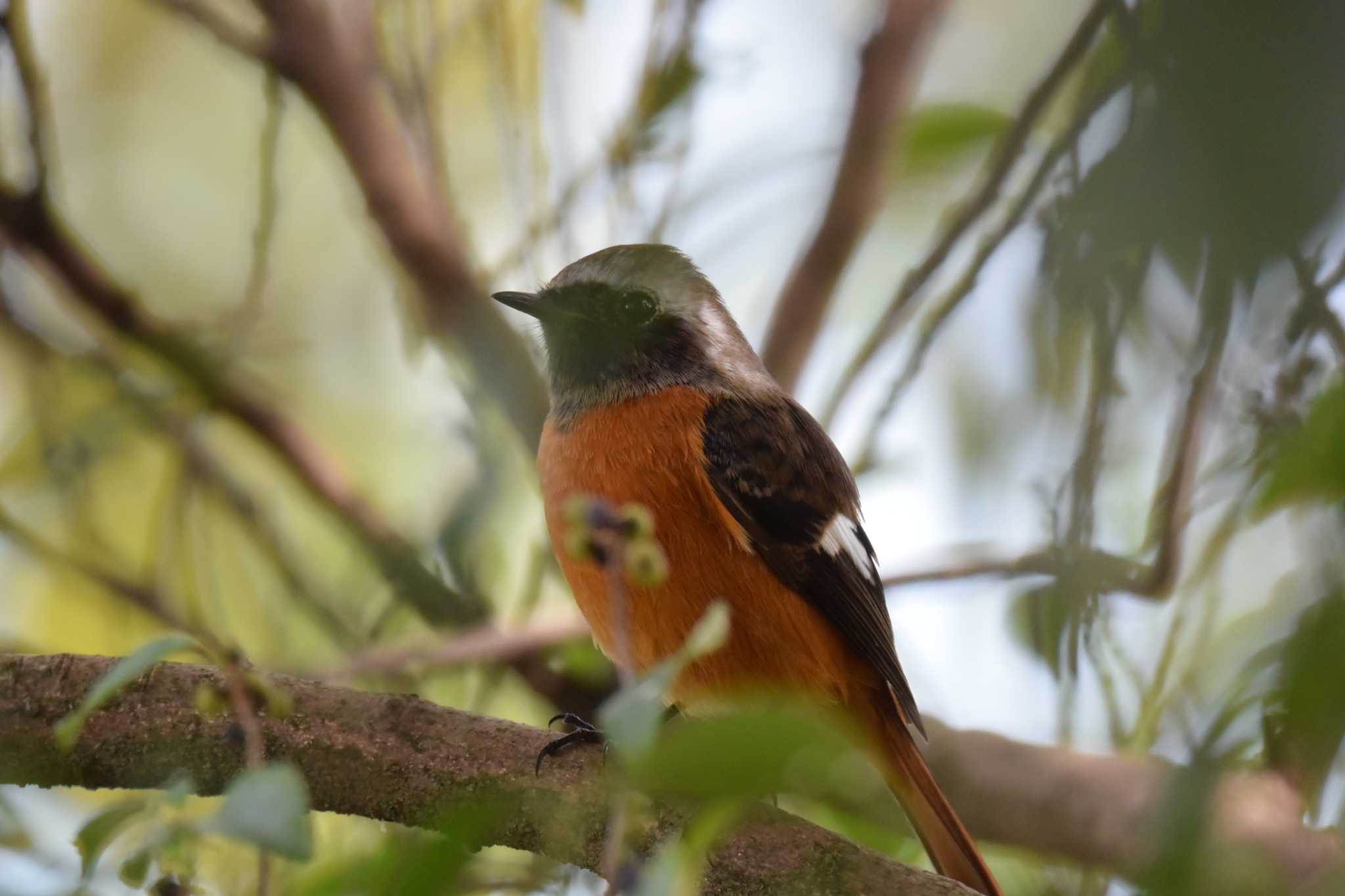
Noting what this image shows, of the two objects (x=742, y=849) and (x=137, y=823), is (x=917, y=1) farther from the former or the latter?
(x=137, y=823)

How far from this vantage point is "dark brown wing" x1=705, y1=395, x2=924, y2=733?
3.21 metres

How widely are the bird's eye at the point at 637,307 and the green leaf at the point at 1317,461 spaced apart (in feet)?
8.61

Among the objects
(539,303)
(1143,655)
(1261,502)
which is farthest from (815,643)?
(1261,502)

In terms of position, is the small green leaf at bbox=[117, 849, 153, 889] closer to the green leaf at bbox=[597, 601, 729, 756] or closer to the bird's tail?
the green leaf at bbox=[597, 601, 729, 756]

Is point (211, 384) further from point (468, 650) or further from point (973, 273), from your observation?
point (973, 273)

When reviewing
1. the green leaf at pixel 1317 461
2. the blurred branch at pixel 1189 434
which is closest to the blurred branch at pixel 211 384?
the blurred branch at pixel 1189 434

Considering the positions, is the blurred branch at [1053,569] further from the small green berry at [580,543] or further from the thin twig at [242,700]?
the thin twig at [242,700]

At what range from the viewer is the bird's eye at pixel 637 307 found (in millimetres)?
3725

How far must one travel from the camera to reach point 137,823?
5.71 ft

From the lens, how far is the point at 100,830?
60.1 inches

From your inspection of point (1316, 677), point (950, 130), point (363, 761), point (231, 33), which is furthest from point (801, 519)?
point (231, 33)

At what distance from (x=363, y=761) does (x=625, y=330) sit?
1727 millimetres

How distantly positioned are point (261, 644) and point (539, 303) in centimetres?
187

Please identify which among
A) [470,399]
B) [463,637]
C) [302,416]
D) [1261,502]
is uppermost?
[302,416]
